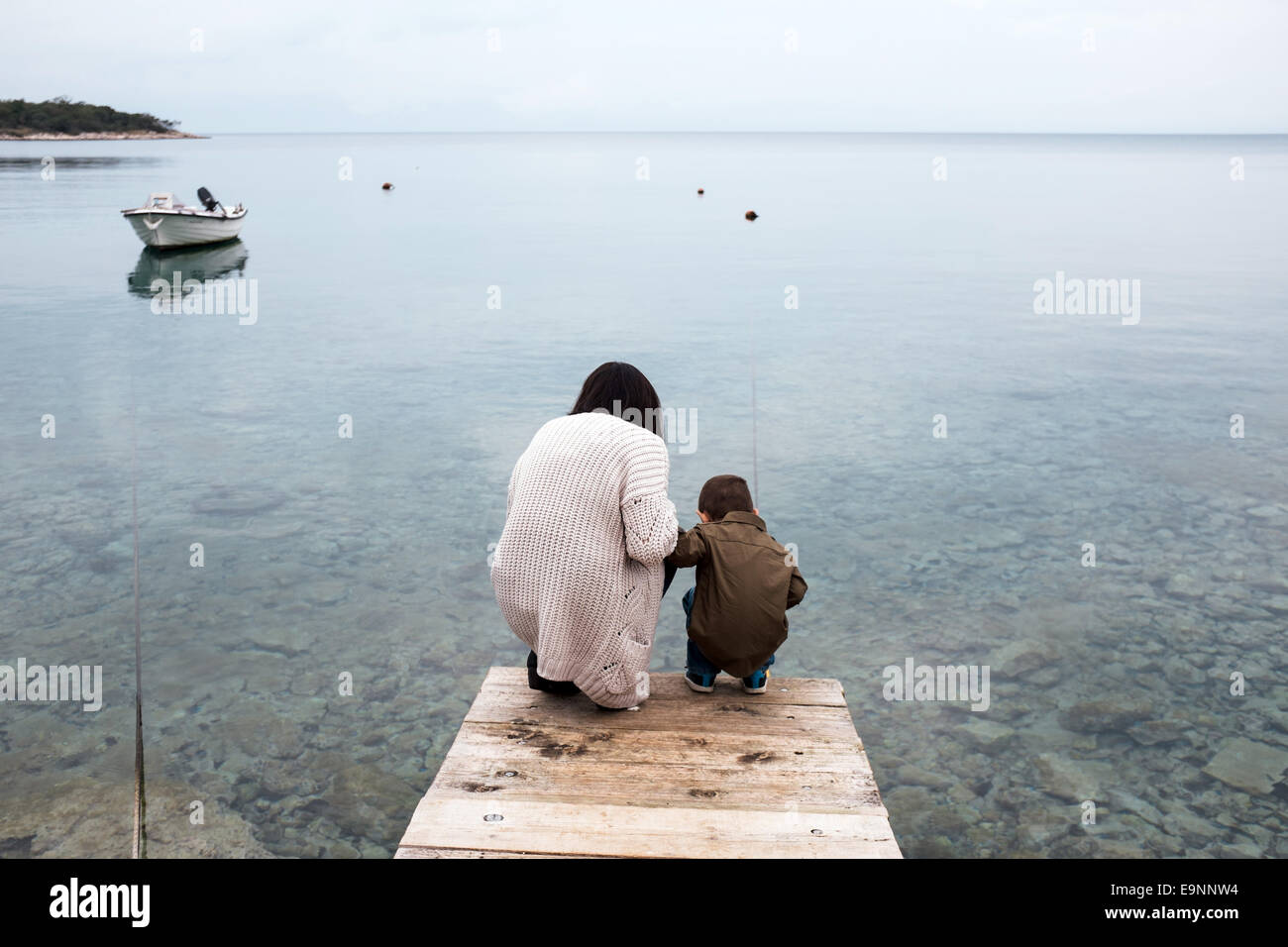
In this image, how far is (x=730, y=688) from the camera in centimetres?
430

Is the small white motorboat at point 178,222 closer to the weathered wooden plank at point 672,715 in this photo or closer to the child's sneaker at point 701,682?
the weathered wooden plank at point 672,715

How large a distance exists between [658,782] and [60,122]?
382ft

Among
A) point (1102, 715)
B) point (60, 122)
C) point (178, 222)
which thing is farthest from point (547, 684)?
point (60, 122)

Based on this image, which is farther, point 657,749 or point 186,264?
point 186,264

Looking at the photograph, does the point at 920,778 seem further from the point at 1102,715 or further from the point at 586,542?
the point at 586,542

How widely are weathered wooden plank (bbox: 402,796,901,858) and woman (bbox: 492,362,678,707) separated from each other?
626 mm

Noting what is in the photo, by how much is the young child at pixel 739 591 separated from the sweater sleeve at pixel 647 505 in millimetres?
174

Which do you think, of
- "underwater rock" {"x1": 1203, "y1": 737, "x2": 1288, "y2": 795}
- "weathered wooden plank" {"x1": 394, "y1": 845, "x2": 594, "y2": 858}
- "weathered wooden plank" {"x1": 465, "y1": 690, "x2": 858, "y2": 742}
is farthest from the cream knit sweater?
"underwater rock" {"x1": 1203, "y1": 737, "x2": 1288, "y2": 795}

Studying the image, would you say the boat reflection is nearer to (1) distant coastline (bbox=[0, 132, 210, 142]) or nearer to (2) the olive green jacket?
(2) the olive green jacket

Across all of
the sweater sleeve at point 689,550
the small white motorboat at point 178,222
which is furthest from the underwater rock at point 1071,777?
the small white motorboat at point 178,222

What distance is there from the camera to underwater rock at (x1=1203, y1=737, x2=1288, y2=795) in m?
5.07

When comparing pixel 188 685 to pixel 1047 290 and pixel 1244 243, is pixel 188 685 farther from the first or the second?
pixel 1244 243

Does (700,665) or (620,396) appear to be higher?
(620,396)

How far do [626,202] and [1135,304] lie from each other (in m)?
31.4
